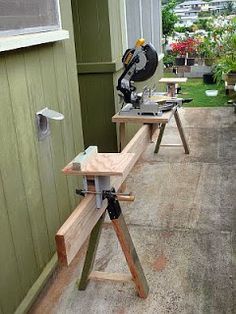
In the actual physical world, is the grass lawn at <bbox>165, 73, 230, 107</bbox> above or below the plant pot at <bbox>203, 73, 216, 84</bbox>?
below

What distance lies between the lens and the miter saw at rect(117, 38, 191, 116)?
3043mm

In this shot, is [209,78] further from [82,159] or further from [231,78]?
[82,159]

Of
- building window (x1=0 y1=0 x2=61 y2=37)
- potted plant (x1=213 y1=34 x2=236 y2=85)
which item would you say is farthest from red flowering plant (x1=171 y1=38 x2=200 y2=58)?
building window (x1=0 y1=0 x2=61 y2=37)

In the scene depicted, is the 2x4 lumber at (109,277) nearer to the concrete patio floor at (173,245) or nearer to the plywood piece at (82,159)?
the concrete patio floor at (173,245)

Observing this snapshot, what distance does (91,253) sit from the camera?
2199 millimetres

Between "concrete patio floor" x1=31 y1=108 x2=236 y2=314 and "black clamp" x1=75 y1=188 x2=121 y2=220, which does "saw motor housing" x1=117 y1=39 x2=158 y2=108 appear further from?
"black clamp" x1=75 y1=188 x2=121 y2=220

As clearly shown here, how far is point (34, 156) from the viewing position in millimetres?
2189

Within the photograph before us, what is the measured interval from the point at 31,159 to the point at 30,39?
642 millimetres

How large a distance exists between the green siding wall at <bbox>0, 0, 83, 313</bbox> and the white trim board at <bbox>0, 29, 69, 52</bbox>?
0.06 m

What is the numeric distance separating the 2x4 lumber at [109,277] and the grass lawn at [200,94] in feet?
14.9

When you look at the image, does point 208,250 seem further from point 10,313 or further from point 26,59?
point 26,59

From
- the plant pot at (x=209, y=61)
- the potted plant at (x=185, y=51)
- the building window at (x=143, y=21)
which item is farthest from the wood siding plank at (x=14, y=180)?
the potted plant at (x=185, y=51)

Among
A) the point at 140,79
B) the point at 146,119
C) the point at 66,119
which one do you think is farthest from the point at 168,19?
the point at 66,119

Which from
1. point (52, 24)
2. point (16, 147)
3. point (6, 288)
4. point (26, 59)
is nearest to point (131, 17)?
point (52, 24)
